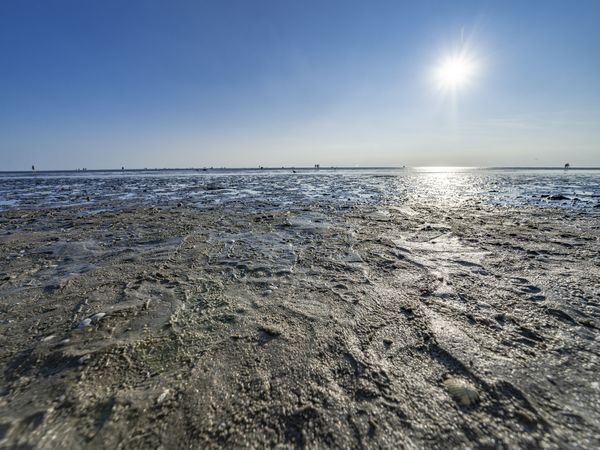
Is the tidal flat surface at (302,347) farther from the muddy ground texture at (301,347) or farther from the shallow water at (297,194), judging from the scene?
the shallow water at (297,194)

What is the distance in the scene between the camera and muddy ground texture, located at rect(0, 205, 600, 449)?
1.88m

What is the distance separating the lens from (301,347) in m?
2.74

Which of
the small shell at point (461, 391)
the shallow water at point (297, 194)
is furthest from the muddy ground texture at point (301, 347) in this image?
the shallow water at point (297, 194)

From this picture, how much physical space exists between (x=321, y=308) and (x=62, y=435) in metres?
2.58

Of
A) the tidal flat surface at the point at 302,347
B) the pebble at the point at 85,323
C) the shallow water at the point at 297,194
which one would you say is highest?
the pebble at the point at 85,323

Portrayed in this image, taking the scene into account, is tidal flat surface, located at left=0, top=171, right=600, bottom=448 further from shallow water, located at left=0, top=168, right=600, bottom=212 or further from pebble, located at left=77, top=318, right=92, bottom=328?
shallow water, located at left=0, top=168, right=600, bottom=212

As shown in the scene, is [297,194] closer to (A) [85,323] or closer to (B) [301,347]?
(A) [85,323]

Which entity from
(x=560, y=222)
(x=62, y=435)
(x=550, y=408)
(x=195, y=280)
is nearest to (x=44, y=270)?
(x=195, y=280)

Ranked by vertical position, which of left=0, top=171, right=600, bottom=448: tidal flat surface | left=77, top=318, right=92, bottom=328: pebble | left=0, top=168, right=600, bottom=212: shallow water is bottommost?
left=0, top=168, right=600, bottom=212: shallow water

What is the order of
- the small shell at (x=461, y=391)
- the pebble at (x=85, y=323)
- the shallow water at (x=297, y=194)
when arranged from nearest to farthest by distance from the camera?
the small shell at (x=461, y=391)
the pebble at (x=85, y=323)
the shallow water at (x=297, y=194)

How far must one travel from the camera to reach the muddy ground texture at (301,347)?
6.16 feet

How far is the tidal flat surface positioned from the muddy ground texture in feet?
0.05

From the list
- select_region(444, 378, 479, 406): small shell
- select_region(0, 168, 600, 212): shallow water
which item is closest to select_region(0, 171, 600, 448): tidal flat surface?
select_region(444, 378, 479, 406): small shell

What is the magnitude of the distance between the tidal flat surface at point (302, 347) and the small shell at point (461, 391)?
1 cm
